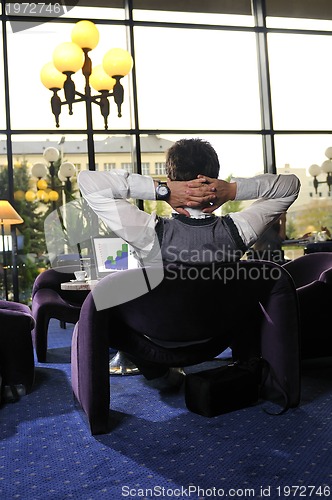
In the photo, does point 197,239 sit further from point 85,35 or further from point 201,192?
point 85,35

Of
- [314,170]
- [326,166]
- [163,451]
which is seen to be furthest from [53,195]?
[163,451]

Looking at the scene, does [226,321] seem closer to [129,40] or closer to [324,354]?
[324,354]

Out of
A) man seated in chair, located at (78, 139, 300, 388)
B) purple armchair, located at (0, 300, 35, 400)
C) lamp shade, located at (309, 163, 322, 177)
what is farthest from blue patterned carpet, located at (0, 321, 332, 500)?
lamp shade, located at (309, 163, 322, 177)

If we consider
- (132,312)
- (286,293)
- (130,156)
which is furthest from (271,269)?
(130,156)

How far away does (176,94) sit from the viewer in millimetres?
6984

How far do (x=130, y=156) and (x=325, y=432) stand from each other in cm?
519

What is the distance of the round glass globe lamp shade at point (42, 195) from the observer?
6609mm

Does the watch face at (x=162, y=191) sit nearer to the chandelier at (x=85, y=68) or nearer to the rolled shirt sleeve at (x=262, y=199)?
the rolled shirt sleeve at (x=262, y=199)

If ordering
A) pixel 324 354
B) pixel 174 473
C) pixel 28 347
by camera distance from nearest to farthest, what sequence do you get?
pixel 174 473
pixel 28 347
pixel 324 354

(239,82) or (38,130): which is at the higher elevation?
(239,82)

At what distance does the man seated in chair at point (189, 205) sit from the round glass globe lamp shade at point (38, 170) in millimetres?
4443

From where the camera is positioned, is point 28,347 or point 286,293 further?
point 28,347

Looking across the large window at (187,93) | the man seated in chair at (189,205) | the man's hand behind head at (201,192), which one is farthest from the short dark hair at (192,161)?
the large window at (187,93)

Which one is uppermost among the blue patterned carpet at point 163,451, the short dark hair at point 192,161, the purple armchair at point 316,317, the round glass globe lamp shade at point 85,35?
the round glass globe lamp shade at point 85,35
